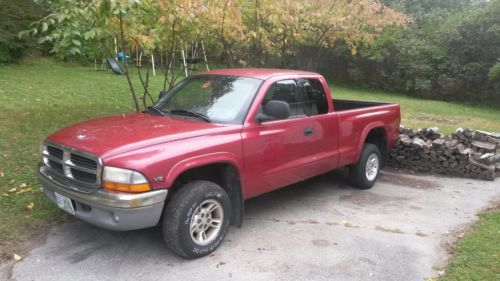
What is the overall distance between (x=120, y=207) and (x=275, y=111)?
182 centimetres

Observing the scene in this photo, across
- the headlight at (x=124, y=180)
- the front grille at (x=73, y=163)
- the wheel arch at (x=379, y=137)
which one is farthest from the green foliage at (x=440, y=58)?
the front grille at (x=73, y=163)

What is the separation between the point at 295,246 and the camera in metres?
4.52

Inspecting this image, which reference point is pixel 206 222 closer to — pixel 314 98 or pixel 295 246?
pixel 295 246

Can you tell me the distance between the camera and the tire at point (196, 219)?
3904 millimetres

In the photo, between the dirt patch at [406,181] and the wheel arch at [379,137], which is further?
the dirt patch at [406,181]

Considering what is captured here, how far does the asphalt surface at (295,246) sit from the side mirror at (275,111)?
4.17ft

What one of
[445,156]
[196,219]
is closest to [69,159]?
[196,219]

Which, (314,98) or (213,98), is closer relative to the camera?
(213,98)

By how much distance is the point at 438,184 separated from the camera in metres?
7.18

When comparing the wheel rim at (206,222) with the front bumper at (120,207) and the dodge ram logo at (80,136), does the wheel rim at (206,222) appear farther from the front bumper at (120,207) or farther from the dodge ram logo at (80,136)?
the dodge ram logo at (80,136)

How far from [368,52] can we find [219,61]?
7502 millimetres

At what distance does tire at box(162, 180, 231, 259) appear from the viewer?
12.8ft

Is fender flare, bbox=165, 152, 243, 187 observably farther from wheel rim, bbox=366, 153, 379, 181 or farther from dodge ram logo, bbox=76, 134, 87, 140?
wheel rim, bbox=366, 153, 379, 181

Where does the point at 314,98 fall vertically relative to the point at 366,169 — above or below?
above
